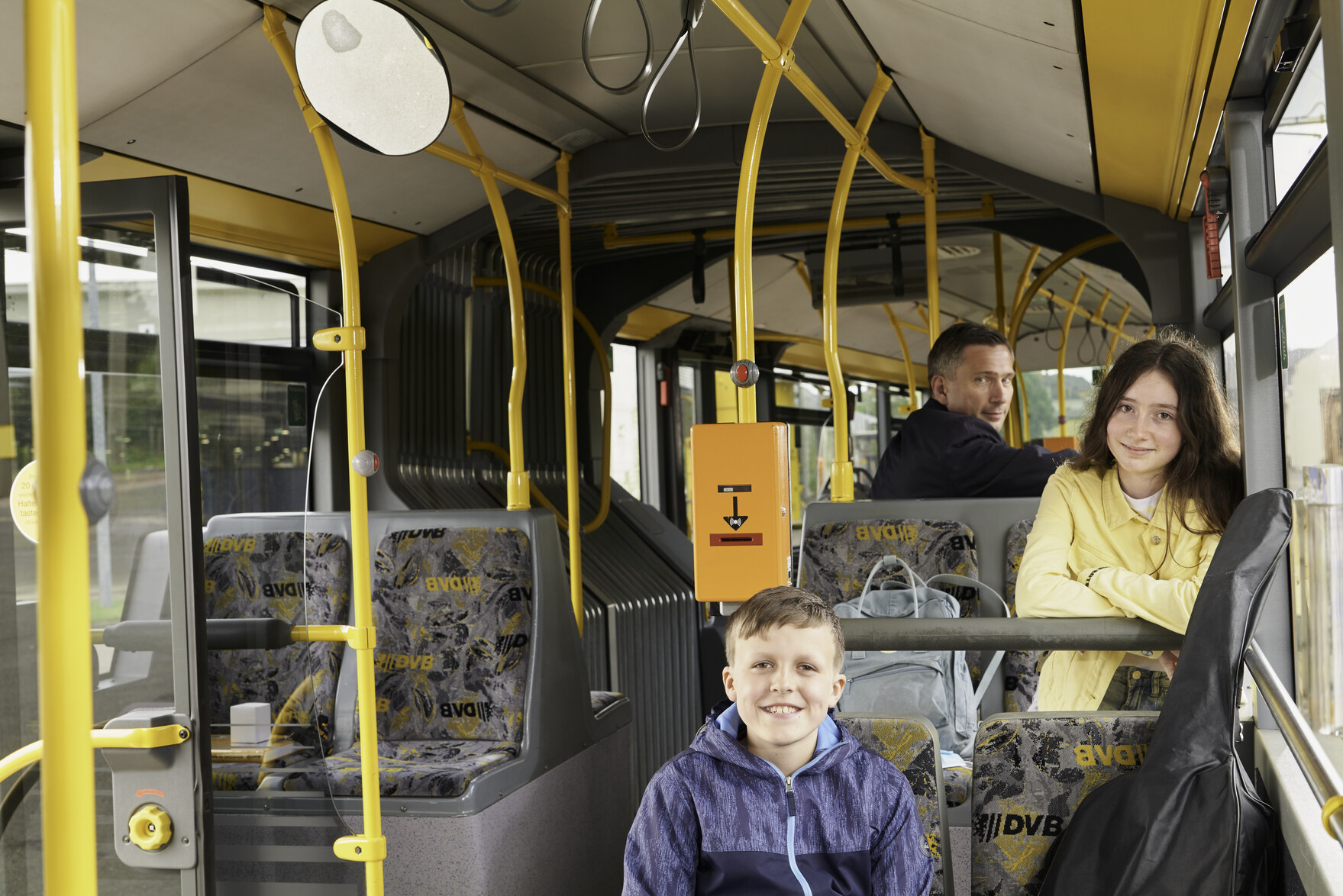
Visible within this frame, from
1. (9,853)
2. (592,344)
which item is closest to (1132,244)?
(592,344)

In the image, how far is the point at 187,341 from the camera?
2100 mm

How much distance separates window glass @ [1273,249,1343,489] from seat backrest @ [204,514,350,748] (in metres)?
2.07

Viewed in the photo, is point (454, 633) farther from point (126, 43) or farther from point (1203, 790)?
point (1203, 790)

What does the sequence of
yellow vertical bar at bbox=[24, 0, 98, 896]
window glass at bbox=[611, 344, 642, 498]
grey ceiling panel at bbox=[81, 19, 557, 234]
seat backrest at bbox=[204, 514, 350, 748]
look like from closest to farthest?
yellow vertical bar at bbox=[24, 0, 98, 896]
seat backrest at bbox=[204, 514, 350, 748]
grey ceiling panel at bbox=[81, 19, 557, 234]
window glass at bbox=[611, 344, 642, 498]

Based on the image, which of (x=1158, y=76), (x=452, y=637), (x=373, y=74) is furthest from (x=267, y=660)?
(x=1158, y=76)

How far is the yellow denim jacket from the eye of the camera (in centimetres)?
220

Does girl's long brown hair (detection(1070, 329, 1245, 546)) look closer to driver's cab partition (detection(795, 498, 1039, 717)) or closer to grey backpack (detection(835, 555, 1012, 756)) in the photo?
grey backpack (detection(835, 555, 1012, 756))

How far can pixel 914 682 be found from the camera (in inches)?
113

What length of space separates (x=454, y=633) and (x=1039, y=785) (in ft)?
7.53

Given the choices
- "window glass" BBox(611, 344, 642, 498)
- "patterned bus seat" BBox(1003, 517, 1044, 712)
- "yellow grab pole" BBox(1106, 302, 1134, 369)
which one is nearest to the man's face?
"patterned bus seat" BBox(1003, 517, 1044, 712)

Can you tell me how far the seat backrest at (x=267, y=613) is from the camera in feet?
8.34

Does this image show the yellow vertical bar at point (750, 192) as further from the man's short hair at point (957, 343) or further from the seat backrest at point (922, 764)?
the man's short hair at point (957, 343)

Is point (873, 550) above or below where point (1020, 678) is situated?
above

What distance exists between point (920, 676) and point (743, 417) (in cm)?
80
